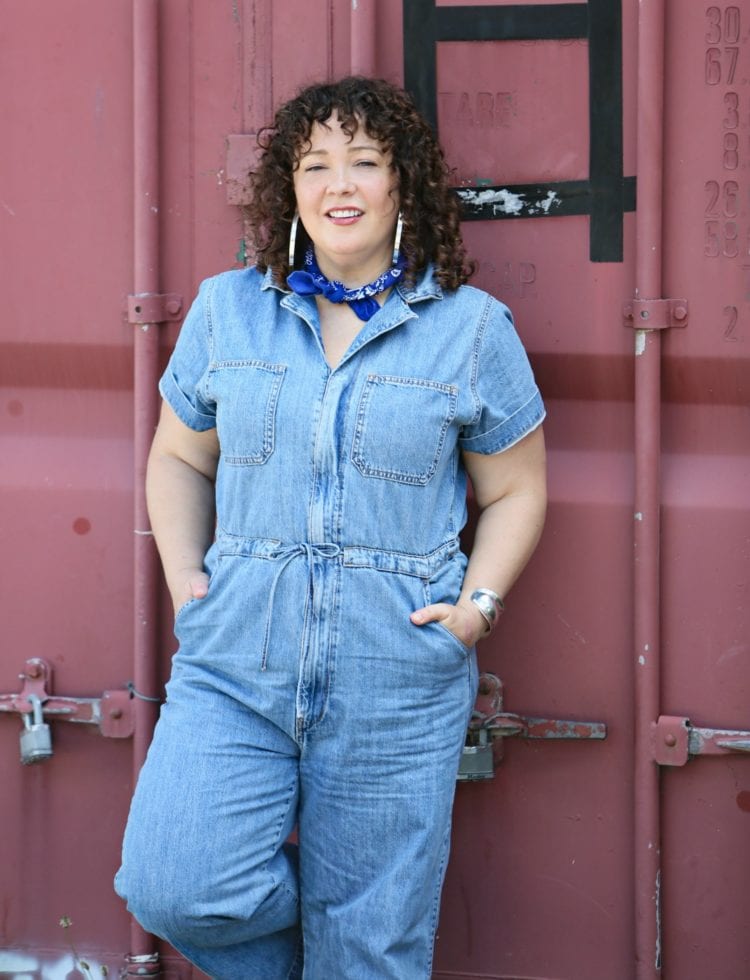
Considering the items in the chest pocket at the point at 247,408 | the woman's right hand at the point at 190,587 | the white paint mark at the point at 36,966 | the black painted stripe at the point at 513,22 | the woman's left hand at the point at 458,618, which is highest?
the black painted stripe at the point at 513,22

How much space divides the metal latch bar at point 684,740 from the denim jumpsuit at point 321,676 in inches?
17.6

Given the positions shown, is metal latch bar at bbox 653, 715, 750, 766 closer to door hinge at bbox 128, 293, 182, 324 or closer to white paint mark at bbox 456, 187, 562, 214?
white paint mark at bbox 456, 187, 562, 214

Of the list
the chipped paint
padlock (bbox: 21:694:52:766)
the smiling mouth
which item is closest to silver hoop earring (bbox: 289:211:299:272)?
the smiling mouth

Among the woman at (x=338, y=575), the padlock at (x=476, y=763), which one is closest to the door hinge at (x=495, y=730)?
the padlock at (x=476, y=763)

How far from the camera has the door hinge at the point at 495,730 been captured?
2.49 metres

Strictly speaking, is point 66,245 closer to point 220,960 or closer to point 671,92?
point 671,92

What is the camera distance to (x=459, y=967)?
8.50 ft

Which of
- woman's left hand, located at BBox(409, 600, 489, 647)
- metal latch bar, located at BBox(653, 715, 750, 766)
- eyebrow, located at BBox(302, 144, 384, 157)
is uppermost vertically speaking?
eyebrow, located at BBox(302, 144, 384, 157)

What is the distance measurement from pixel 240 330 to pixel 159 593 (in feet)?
2.04

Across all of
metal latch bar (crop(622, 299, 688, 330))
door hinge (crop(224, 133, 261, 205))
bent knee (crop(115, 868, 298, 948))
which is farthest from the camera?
door hinge (crop(224, 133, 261, 205))

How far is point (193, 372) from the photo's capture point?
229 centimetres

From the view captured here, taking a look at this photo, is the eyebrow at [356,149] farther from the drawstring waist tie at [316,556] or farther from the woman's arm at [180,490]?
the drawstring waist tie at [316,556]

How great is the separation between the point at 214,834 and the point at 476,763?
64 cm

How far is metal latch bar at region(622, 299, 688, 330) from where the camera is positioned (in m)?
2.39
